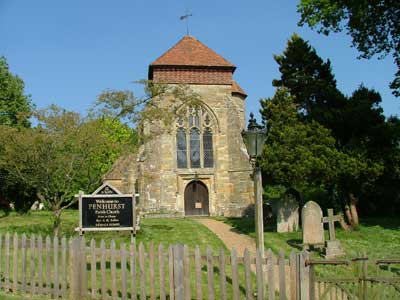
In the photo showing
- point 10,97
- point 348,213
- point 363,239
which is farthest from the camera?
point 10,97

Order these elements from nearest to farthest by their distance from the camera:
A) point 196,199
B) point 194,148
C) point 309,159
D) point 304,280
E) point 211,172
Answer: point 304,280, point 309,159, point 211,172, point 196,199, point 194,148

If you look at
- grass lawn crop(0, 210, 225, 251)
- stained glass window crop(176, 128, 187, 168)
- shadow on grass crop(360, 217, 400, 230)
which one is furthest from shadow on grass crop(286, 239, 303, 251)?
stained glass window crop(176, 128, 187, 168)

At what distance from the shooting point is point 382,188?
20.0 m

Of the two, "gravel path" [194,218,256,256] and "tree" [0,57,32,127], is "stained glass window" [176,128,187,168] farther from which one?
"tree" [0,57,32,127]

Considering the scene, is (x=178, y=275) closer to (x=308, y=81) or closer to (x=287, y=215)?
(x=287, y=215)

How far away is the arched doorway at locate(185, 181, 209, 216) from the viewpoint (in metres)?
29.5

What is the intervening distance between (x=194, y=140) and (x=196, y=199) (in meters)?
3.94

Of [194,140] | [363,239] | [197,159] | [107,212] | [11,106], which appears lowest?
[363,239]

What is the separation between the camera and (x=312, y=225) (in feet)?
45.1

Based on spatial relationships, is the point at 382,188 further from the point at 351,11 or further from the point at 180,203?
the point at 180,203

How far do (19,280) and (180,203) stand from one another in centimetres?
1980

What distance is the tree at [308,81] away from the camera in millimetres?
18156

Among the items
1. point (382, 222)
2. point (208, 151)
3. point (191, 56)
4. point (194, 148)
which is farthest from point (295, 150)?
point (191, 56)

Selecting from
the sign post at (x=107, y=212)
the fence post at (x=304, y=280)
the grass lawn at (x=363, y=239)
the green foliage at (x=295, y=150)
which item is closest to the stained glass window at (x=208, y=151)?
the grass lawn at (x=363, y=239)
